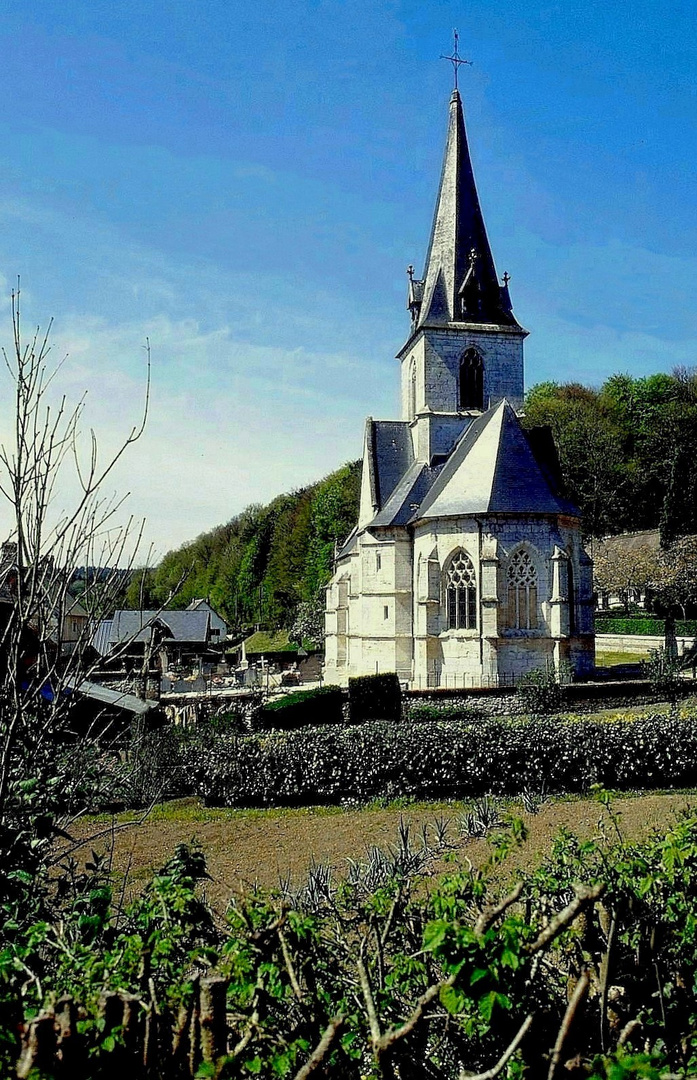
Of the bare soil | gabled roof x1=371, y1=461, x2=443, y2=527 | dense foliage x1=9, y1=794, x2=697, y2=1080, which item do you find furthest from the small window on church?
dense foliage x1=9, y1=794, x2=697, y2=1080

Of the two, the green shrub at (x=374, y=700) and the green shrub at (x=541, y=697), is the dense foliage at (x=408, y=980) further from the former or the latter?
the green shrub at (x=541, y=697)

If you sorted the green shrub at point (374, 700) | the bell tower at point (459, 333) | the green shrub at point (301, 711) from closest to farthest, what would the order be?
the green shrub at point (301, 711)
the green shrub at point (374, 700)
the bell tower at point (459, 333)

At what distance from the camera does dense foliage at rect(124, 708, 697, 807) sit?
11.4m

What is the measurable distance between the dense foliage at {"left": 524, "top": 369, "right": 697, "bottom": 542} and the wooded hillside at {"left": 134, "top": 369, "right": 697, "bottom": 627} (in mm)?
68

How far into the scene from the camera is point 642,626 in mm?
38188

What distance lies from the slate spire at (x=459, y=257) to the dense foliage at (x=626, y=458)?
71.9 ft

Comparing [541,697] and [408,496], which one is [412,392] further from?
[541,697]

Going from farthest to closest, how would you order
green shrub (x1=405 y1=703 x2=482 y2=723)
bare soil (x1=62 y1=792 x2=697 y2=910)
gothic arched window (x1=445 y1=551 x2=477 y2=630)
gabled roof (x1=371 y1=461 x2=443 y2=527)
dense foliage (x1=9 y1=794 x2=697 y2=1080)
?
gabled roof (x1=371 y1=461 x2=443 y2=527) → gothic arched window (x1=445 y1=551 x2=477 y2=630) → green shrub (x1=405 y1=703 x2=482 y2=723) → bare soil (x1=62 y1=792 x2=697 y2=910) → dense foliage (x1=9 y1=794 x2=697 y2=1080)

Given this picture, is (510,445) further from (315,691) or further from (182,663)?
(182,663)

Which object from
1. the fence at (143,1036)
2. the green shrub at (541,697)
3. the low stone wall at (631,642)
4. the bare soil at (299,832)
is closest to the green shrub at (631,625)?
the low stone wall at (631,642)

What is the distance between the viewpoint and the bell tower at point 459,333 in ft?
101

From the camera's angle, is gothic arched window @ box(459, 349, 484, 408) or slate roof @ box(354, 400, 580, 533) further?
gothic arched window @ box(459, 349, 484, 408)

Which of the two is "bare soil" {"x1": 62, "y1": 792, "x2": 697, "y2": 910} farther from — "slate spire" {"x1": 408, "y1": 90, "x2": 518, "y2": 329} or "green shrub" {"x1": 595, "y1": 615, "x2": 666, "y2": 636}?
"green shrub" {"x1": 595, "y1": 615, "x2": 666, "y2": 636}

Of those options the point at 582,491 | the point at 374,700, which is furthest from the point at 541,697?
the point at 582,491
